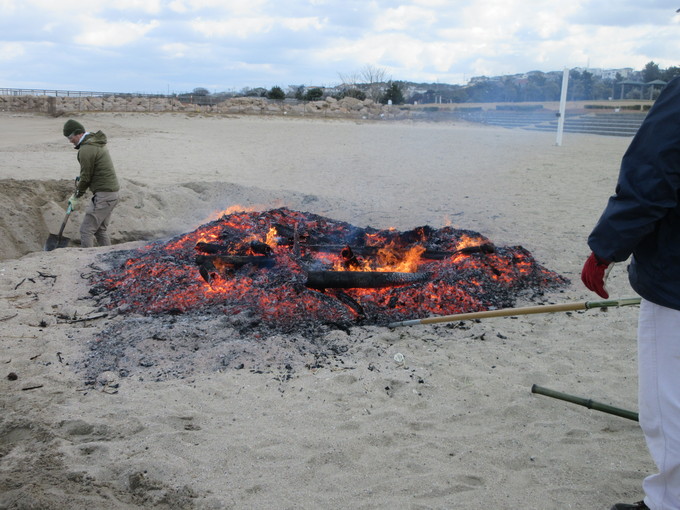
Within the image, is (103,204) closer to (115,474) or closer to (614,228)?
(115,474)

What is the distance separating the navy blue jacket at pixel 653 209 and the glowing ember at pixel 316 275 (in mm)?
2798

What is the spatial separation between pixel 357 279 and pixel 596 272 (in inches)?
115

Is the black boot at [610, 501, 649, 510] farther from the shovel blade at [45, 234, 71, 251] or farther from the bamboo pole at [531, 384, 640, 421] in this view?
the shovel blade at [45, 234, 71, 251]

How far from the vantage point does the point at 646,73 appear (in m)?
36.4

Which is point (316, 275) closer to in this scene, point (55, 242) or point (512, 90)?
point (55, 242)

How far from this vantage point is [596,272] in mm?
2545

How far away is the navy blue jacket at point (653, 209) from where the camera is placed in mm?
2193

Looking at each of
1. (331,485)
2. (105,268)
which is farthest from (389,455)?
(105,268)

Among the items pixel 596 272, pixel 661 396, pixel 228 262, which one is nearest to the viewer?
pixel 661 396

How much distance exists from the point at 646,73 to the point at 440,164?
28.9 metres

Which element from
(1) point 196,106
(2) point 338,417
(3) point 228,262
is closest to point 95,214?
(3) point 228,262

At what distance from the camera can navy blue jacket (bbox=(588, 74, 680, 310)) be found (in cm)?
219

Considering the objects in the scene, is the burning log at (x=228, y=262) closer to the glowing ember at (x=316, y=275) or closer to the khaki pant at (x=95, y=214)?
the glowing ember at (x=316, y=275)

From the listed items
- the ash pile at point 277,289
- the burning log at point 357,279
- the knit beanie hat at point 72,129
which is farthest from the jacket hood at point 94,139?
the burning log at point 357,279
